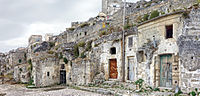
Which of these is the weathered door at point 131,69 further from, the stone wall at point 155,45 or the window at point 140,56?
the window at point 140,56

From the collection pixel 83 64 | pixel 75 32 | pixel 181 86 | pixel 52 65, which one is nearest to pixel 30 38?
pixel 75 32

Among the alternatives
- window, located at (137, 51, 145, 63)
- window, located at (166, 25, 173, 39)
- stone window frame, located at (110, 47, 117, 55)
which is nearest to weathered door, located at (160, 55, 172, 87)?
window, located at (166, 25, 173, 39)

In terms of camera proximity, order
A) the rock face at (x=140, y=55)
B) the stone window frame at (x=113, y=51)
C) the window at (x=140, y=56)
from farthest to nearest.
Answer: the stone window frame at (x=113, y=51) < the window at (x=140, y=56) < the rock face at (x=140, y=55)

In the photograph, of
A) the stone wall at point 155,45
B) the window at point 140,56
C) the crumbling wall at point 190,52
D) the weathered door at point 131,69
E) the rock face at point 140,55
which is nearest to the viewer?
the crumbling wall at point 190,52

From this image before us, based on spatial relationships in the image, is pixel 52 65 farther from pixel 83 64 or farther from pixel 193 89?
pixel 193 89

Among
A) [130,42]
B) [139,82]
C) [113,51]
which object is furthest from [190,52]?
[113,51]

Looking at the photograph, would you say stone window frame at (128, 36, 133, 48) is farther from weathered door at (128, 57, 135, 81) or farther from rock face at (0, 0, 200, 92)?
weathered door at (128, 57, 135, 81)

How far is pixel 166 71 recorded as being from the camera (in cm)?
1383

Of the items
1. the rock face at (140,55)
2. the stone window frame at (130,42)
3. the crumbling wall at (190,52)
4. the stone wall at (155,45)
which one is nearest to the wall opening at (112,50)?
the rock face at (140,55)

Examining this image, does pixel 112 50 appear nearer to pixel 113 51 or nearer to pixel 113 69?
pixel 113 51

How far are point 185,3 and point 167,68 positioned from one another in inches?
280

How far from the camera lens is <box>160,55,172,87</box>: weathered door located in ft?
44.6

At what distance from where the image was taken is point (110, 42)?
19953 millimetres

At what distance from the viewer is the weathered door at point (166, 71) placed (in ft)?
44.6
